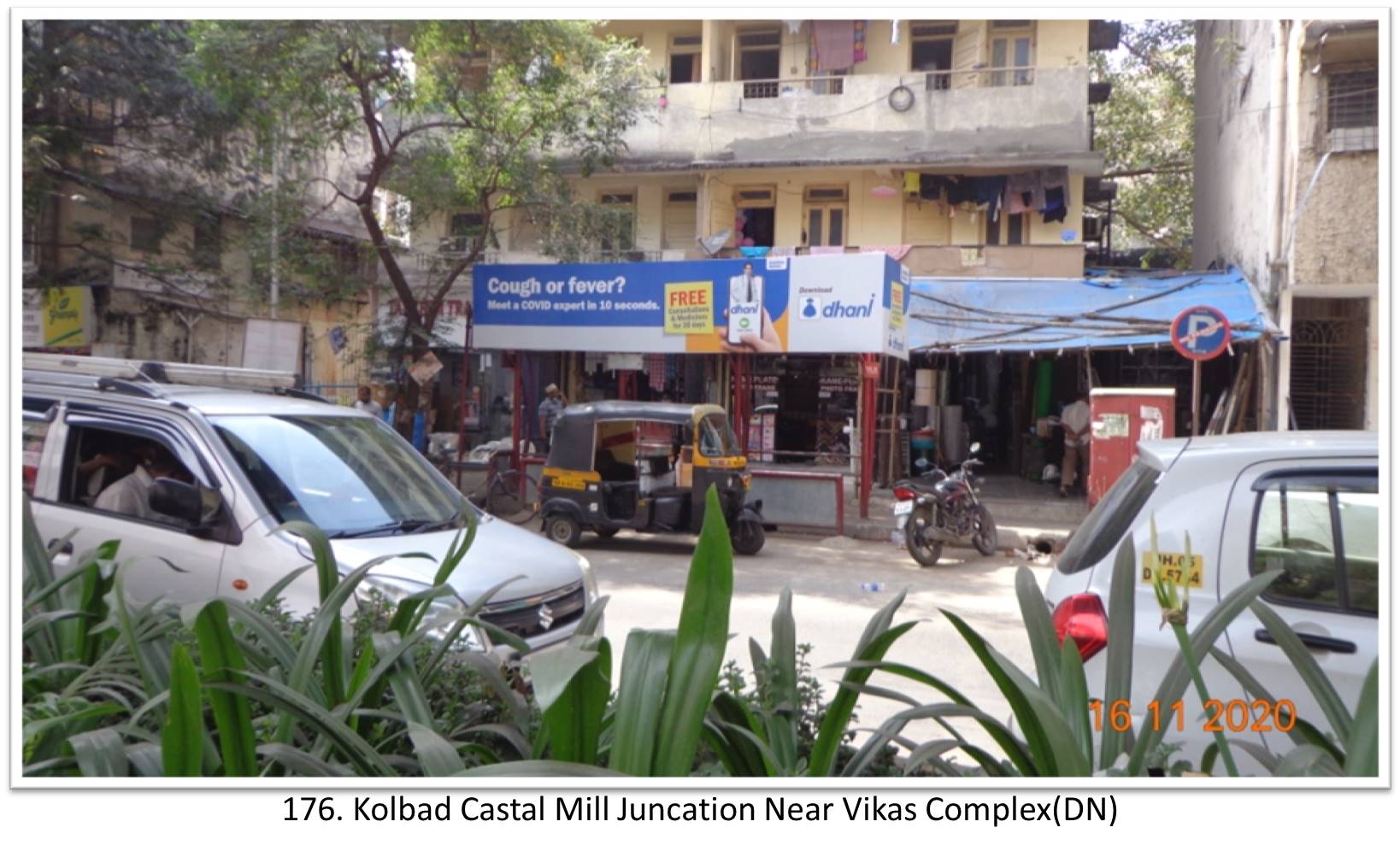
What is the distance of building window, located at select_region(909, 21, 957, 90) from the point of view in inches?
744

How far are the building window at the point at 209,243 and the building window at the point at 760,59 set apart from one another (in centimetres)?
901

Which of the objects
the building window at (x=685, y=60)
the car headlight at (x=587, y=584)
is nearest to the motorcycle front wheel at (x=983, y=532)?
the car headlight at (x=587, y=584)

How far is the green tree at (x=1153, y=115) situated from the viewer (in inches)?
874

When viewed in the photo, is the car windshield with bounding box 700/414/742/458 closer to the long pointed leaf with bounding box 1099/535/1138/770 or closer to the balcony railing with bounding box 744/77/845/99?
the balcony railing with bounding box 744/77/845/99

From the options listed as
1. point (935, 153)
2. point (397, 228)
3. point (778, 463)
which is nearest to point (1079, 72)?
point (935, 153)

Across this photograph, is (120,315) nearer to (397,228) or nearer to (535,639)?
(397,228)

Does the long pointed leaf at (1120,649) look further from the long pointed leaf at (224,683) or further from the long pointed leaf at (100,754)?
the long pointed leaf at (100,754)

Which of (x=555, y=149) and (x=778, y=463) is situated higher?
(x=555, y=149)

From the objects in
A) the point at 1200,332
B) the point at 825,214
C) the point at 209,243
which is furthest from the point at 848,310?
the point at 209,243

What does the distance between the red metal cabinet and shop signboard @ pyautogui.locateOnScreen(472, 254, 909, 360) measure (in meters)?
2.90

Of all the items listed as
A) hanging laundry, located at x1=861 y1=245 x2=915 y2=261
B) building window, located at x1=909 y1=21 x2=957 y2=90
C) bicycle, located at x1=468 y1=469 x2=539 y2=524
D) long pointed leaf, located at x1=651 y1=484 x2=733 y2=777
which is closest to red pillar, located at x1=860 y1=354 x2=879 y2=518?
bicycle, located at x1=468 y1=469 x2=539 y2=524

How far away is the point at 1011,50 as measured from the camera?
61.6 ft
